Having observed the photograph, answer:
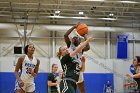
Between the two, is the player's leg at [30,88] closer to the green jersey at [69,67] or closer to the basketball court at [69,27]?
the green jersey at [69,67]

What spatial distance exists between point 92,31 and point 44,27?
3031 mm

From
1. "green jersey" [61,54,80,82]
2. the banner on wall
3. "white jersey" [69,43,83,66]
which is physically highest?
"white jersey" [69,43,83,66]

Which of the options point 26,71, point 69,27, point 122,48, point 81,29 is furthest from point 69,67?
point 122,48

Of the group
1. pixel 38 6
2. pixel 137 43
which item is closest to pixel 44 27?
pixel 38 6

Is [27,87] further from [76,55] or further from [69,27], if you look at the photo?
[69,27]

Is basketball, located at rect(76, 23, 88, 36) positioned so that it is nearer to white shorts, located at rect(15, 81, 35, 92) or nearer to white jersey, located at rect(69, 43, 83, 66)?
white jersey, located at rect(69, 43, 83, 66)

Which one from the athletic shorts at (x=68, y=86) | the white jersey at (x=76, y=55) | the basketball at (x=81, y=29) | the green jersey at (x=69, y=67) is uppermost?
the basketball at (x=81, y=29)

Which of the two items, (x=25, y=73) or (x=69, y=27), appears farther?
(x=69, y=27)

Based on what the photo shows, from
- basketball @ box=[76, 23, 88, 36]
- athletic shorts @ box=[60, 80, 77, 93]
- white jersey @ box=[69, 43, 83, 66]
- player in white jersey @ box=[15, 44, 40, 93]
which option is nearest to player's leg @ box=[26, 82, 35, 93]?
player in white jersey @ box=[15, 44, 40, 93]

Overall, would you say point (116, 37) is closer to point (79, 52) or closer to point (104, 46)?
point (104, 46)

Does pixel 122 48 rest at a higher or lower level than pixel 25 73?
lower

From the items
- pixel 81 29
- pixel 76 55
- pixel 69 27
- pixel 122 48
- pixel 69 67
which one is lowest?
pixel 122 48

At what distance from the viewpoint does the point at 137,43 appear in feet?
61.0

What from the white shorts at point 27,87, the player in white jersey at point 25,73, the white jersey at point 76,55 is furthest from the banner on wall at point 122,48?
the white jersey at point 76,55
